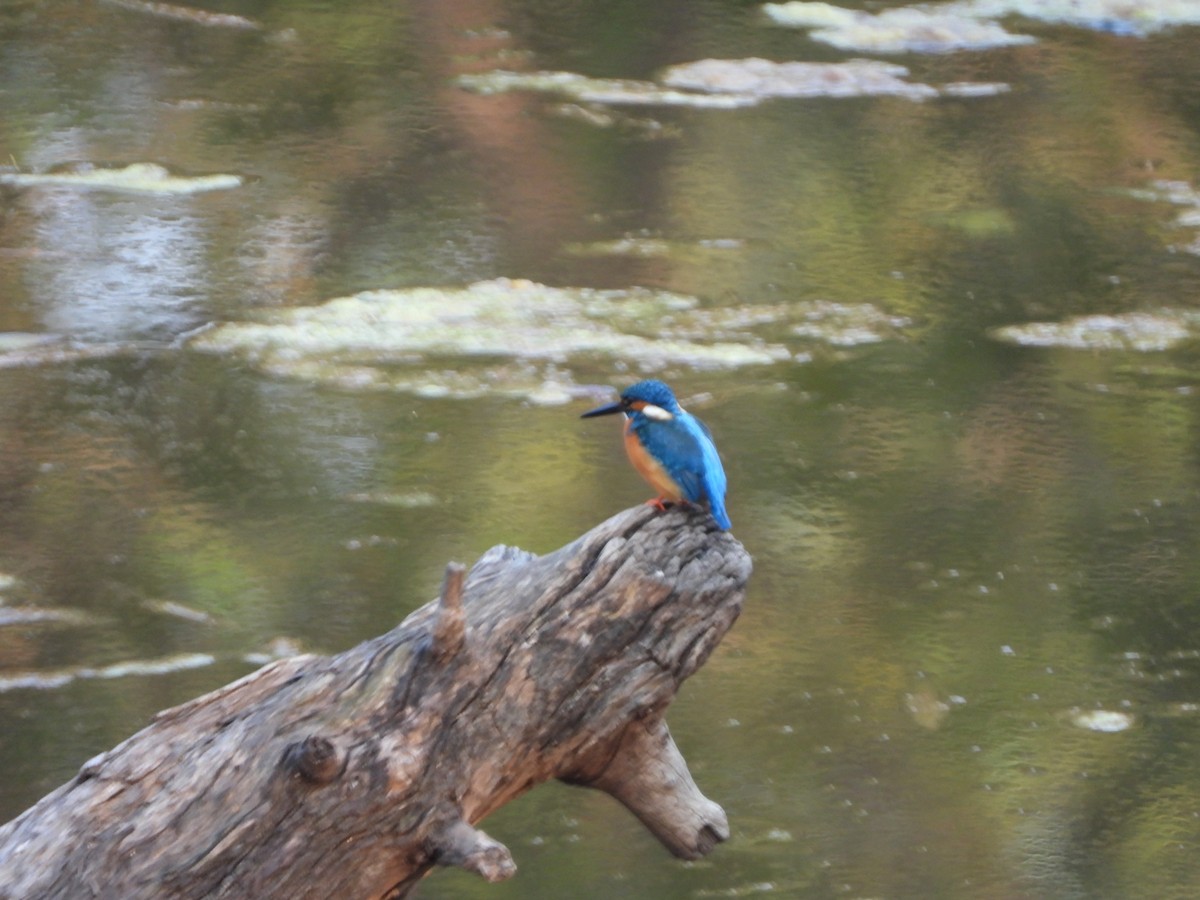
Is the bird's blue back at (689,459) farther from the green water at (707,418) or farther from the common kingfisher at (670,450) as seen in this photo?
the green water at (707,418)

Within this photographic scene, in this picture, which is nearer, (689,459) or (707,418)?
(689,459)

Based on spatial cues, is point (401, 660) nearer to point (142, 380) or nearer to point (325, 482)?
point (325, 482)

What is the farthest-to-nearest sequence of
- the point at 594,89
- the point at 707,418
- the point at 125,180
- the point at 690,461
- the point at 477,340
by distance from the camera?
1. the point at 594,89
2. the point at 125,180
3. the point at 477,340
4. the point at 707,418
5. the point at 690,461

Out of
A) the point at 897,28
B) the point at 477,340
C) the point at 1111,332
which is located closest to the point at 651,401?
the point at 477,340

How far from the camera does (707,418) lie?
296cm

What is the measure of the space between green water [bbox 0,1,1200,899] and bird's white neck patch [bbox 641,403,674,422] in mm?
706

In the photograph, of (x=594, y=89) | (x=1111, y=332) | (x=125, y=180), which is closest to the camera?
(x=1111, y=332)

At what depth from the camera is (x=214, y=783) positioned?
4.49ft

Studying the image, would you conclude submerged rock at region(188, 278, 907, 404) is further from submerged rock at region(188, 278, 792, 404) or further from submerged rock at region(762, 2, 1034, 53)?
submerged rock at region(762, 2, 1034, 53)

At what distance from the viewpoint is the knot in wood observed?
1.28 metres

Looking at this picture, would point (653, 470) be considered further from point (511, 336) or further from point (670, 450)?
point (511, 336)

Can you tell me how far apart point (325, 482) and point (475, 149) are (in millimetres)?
1373

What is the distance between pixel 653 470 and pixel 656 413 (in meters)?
0.08

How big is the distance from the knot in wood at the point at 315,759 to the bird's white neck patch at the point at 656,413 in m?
0.48
